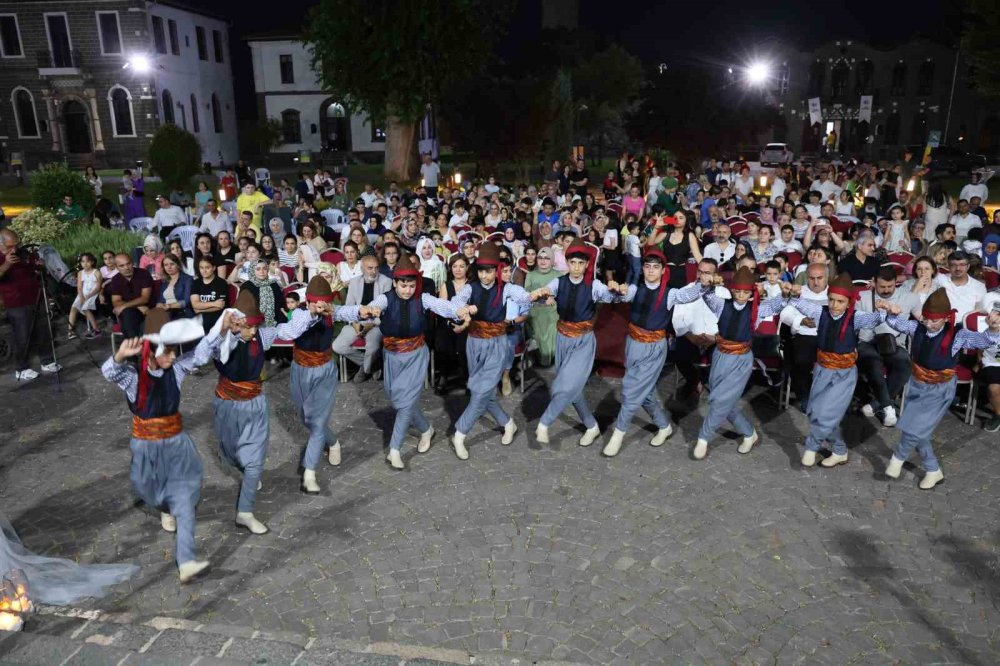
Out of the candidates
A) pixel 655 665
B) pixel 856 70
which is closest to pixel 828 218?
pixel 655 665

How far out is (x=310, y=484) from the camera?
6629mm

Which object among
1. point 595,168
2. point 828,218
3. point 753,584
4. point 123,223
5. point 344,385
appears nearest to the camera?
point 753,584

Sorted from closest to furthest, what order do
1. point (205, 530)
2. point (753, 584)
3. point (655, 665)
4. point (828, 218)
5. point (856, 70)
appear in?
point (655, 665)
point (753, 584)
point (205, 530)
point (828, 218)
point (856, 70)

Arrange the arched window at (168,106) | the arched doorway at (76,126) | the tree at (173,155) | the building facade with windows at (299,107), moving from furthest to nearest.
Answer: the building facade with windows at (299,107), the arched window at (168,106), the arched doorway at (76,126), the tree at (173,155)

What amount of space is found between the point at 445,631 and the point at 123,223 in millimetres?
16583

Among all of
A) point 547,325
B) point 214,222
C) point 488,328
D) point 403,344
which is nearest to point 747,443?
point 488,328

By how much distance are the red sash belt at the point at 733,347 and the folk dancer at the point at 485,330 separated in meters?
1.77

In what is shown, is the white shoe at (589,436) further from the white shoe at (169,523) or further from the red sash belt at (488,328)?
the white shoe at (169,523)

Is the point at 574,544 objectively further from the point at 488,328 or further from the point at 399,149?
the point at 399,149

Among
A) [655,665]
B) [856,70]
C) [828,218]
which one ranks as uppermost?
[856,70]

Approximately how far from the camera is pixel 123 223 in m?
18.5

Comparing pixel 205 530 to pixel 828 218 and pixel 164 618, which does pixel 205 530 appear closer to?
pixel 164 618

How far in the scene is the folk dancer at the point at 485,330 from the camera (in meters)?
7.10

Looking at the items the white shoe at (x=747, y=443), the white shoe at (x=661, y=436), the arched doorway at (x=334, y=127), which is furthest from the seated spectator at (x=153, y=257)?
the arched doorway at (x=334, y=127)
